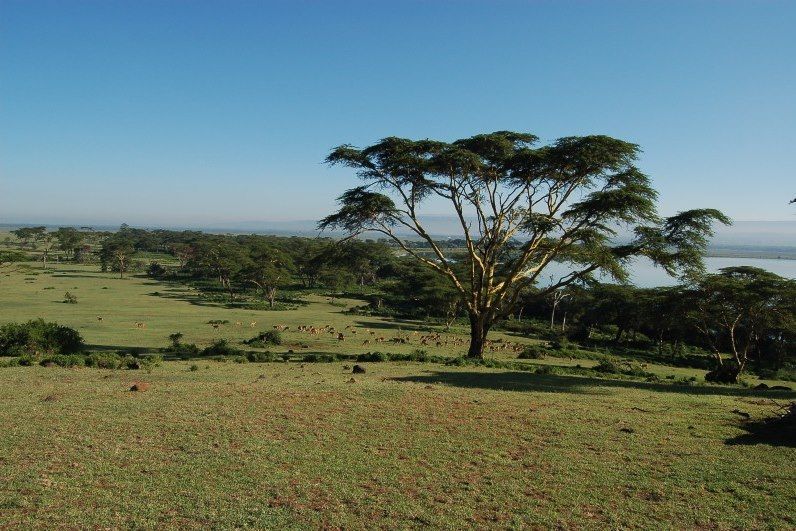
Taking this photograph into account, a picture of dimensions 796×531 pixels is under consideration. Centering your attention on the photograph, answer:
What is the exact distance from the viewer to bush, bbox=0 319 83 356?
19531 mm

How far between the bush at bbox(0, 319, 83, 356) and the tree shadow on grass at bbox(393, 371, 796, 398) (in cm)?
1365

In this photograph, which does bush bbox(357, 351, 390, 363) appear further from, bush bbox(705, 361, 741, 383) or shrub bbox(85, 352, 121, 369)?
bush bbox(705, 361, 741, 383)

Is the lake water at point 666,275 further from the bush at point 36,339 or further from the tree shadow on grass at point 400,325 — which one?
the bush at point 36,339

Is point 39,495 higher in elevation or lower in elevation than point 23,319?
higher

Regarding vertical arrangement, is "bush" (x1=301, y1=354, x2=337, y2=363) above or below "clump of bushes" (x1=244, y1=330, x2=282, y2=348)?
above

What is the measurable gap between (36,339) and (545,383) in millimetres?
18092

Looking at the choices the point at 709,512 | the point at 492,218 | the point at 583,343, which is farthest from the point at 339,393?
the point at 583,343

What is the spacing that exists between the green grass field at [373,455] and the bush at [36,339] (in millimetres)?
5139

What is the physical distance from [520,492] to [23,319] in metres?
35.7

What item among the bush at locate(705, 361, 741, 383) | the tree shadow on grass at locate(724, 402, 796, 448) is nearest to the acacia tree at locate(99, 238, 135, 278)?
the bush at locate(705, 361, 741, 383)

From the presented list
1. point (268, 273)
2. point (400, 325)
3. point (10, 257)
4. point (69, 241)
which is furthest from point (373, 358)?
point (69, 241)

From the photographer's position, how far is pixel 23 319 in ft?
108

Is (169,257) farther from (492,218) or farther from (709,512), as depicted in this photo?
(709,512)

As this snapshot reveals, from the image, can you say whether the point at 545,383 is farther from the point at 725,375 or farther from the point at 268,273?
the point at 268,273
